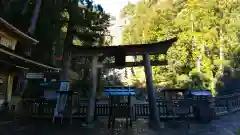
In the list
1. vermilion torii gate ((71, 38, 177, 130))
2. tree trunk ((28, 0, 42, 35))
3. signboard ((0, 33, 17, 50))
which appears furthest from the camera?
tree trunk ((28, 0, 42, 35))

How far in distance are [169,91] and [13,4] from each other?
477 inches

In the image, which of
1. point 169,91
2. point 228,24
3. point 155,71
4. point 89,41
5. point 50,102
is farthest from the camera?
point 155,71

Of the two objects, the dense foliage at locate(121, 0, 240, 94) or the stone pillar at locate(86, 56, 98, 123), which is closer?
the stone pillar at locate(86, 56, 98, 123)

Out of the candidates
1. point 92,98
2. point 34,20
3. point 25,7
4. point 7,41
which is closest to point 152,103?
point 92,98

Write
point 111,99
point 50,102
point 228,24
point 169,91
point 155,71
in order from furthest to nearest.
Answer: point 155,71, point 228,24, point 50,102, point 169,91, point 111,99

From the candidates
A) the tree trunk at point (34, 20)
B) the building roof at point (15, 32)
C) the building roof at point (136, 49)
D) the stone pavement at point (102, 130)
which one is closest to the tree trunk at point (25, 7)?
the tree trunk at point (34, 20)

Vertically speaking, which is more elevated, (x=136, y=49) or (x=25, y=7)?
(x=25, y=7)

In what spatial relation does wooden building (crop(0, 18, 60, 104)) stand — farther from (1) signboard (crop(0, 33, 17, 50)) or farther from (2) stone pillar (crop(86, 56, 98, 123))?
(2) stone pillar (crop(86, 56, 98, 123))

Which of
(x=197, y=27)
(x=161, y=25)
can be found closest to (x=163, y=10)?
(x=161, y=25)

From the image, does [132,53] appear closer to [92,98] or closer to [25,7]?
[92,98]

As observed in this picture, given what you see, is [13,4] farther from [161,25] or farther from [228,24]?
[228,24]

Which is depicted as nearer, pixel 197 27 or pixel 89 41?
pixel 89 41

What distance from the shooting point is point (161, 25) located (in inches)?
1147

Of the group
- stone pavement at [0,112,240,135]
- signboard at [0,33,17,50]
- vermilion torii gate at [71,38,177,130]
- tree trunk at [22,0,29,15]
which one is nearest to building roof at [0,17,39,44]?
signboard at [0,33,17,50]
